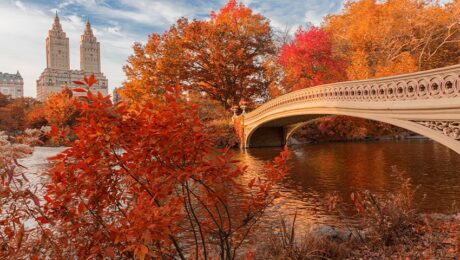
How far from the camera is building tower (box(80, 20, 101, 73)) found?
12350 cm

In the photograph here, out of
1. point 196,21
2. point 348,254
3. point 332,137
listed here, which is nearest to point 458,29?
point 332,137

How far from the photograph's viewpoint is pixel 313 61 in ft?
87.7

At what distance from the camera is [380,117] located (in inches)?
352

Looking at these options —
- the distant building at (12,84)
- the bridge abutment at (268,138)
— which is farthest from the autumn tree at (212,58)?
the distant building at (12,84)

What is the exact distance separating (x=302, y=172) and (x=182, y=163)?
11.1m

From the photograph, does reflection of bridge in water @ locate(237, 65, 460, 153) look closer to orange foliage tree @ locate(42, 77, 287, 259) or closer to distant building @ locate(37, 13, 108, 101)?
orange foliage tree @ locate(42, 77, 287, 259)

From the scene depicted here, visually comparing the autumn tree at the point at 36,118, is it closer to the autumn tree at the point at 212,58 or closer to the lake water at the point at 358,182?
the autumn tree at the point at 212,58

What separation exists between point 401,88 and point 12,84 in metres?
153

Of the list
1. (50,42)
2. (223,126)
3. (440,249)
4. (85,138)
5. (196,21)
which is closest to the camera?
(85,138)

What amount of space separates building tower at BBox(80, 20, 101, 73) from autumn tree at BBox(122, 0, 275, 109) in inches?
4077

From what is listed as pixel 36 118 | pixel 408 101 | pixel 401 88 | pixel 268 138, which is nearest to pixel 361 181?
pixel 401 88

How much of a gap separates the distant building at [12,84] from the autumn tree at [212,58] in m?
122

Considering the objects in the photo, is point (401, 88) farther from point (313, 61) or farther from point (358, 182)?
point (313, 61)

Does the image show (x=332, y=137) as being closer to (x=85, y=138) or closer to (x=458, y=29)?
(x=458, y=29)
